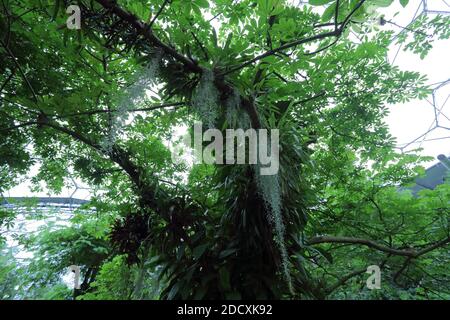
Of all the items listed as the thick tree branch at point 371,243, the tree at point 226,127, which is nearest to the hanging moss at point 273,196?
the tree at point 226,127

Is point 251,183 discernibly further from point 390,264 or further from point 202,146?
point 390,264

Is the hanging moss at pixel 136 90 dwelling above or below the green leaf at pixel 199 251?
above

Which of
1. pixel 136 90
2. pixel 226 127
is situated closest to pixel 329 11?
pixel 226 127

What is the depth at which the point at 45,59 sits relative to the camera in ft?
6.99

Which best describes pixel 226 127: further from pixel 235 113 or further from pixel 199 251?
pixel 199 251

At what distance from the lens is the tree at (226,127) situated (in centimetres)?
145

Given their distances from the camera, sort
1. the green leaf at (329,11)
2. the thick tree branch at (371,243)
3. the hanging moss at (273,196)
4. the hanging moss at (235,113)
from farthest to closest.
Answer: the thick tree branch at (371,243), the hanging moss at (235,113), the hanging moss at (273,196), the green leaf at (329,11)

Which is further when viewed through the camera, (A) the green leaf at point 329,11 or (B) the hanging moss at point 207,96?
(B) the hanging moss at point 207,96

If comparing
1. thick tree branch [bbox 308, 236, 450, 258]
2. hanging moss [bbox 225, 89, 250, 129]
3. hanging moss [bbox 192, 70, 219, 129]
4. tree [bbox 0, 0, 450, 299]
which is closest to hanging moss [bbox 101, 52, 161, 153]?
tree [bbox 0, 0, 450, 299]

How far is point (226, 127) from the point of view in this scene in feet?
5.49

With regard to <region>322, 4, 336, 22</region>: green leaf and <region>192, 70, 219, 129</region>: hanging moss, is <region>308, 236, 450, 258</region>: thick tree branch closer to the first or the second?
<region>192, 70, 219, 129</region>: hanging moss

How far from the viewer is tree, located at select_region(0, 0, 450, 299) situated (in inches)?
57.1

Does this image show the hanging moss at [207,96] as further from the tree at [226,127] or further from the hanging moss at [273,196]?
the hanging moss at [273,196]
